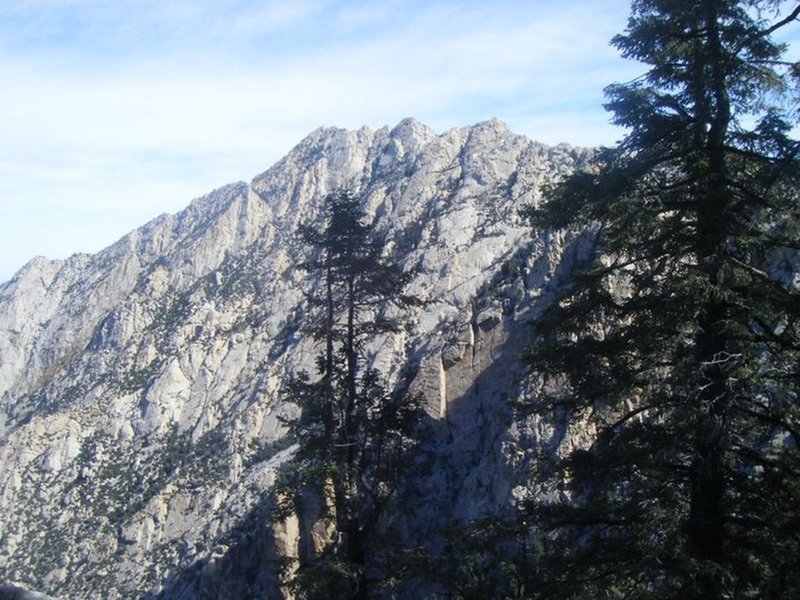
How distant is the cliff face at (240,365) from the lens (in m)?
69.2

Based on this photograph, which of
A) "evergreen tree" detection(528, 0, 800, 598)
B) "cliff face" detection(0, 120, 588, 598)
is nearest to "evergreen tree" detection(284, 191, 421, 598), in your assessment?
"evergreen tree" detection(528, 0, 800, 598)

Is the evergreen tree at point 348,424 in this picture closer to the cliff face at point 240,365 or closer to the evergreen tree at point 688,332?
the evergreen tree at point 688,332

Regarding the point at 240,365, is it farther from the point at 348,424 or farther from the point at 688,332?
the point at 688,332

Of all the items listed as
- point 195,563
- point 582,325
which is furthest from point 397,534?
point 195,563

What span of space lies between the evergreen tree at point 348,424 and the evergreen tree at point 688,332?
4782 mm

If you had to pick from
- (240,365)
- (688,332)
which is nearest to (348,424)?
(688,332)

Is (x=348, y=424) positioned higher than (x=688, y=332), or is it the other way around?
(x=688, y=332)

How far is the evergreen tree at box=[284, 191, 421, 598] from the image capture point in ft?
43.7

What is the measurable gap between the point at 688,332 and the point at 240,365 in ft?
429

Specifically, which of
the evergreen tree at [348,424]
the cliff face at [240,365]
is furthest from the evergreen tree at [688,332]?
the cliff face at [240,365]

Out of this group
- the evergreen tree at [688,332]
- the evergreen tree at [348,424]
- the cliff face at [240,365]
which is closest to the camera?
the evergreen tree at [688,332]

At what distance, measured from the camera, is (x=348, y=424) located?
14617mm

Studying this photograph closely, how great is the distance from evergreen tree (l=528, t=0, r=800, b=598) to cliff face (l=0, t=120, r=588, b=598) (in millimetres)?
48810

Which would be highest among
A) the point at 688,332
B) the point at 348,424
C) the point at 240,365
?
the point at 688,332
